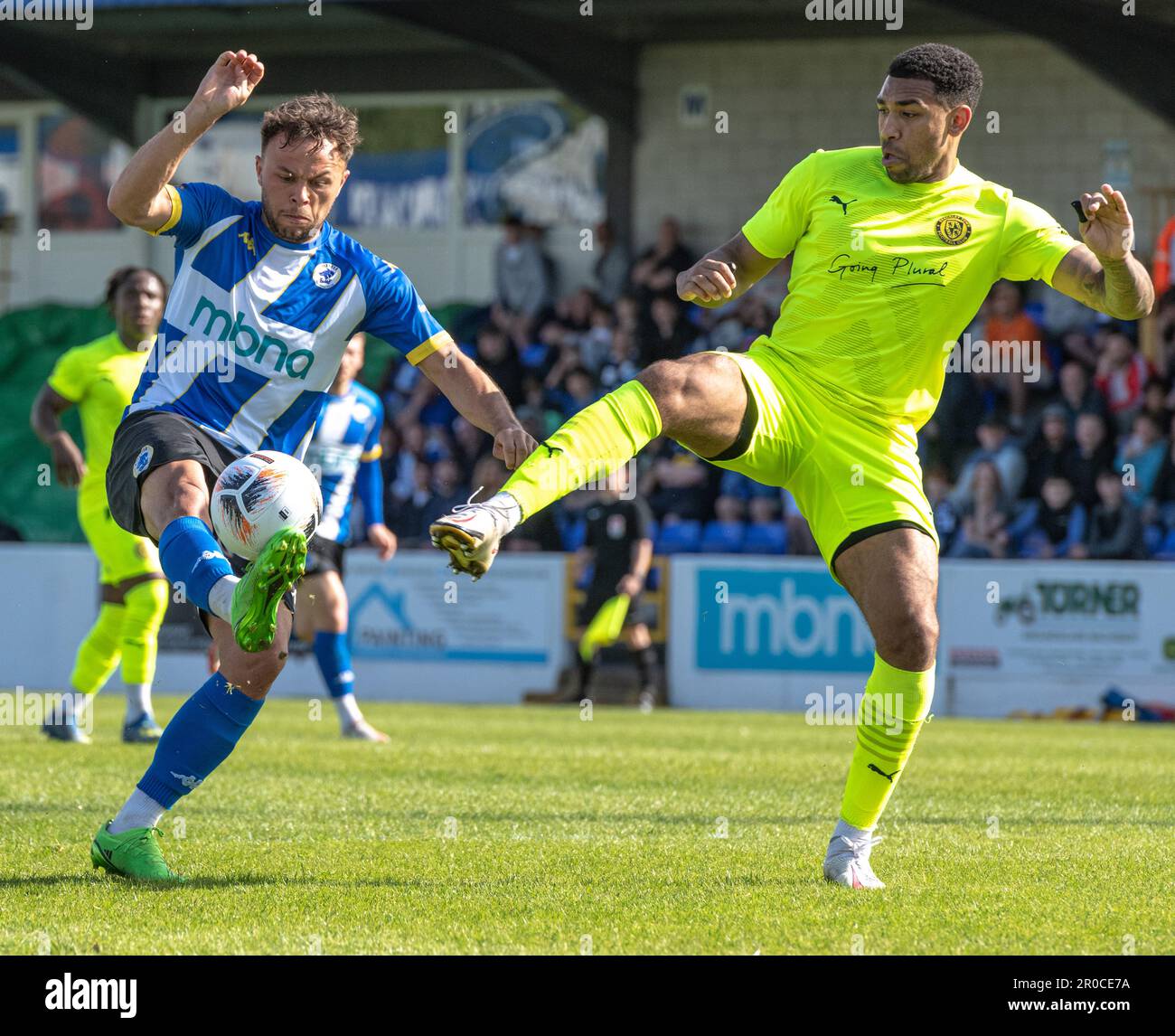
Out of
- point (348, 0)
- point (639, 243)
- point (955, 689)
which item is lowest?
point (955, 689)

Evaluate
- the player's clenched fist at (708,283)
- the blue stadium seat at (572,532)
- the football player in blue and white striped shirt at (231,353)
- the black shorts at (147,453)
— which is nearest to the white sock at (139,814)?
the football player in blue and white striped shirt at (231,353)

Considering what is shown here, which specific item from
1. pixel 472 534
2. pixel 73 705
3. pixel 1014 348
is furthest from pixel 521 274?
pixel 472 534

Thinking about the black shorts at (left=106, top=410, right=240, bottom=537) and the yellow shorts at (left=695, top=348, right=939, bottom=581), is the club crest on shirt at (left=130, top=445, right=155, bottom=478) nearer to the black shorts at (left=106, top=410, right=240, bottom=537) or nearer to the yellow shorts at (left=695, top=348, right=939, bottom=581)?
the black shorts at (left=106, top=410, right=240, bottom=537)

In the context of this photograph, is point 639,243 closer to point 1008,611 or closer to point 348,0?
point 348,0

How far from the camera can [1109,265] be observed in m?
5.21

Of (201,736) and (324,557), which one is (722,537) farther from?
(201,736)

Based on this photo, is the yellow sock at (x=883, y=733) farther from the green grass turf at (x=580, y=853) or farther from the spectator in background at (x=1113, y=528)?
the spectator in background at (x=1113, y=528)

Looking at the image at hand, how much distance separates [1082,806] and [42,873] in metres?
4.60

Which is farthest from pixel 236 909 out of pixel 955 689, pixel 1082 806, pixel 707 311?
pixel 707 311

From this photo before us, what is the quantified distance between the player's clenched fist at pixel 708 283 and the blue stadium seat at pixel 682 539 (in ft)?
42.3

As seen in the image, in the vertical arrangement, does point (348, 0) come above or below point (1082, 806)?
above

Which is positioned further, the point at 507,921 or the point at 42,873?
the point at 42,873

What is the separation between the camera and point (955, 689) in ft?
52.3
